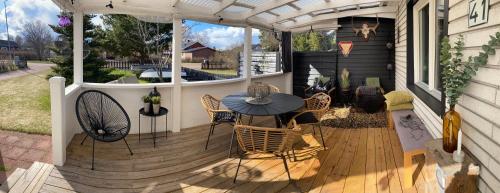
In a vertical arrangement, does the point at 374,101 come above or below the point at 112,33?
below

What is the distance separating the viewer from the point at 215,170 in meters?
3.43

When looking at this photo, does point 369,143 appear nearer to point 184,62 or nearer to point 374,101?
point 374,101

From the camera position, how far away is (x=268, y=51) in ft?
27.7

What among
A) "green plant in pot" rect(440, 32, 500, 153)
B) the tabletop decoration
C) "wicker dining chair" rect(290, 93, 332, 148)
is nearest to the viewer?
"green plant in pot" rect(440, 32, 500, 153)

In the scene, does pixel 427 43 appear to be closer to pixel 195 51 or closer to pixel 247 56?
pixel 247 56

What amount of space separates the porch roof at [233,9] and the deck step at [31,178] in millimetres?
1944

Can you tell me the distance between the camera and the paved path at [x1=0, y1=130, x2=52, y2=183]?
11.4 feet

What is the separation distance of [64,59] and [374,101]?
838 centimetres

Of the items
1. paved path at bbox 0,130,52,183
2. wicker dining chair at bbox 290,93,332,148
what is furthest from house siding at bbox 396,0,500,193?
paved path at bbox 0,130,52,183

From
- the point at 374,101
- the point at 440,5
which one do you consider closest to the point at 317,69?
the point at 374,101

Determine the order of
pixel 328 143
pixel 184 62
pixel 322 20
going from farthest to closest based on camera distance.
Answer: pixel 322 20
pixel 184 62
pixel 328 143

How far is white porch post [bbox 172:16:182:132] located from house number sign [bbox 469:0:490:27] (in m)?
4.02

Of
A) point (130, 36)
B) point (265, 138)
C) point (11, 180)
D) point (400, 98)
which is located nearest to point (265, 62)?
point (130, 36)

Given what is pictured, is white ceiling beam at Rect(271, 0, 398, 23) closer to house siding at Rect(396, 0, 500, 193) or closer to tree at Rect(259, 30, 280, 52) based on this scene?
tree at Rect(259, 30, 280, 52)
